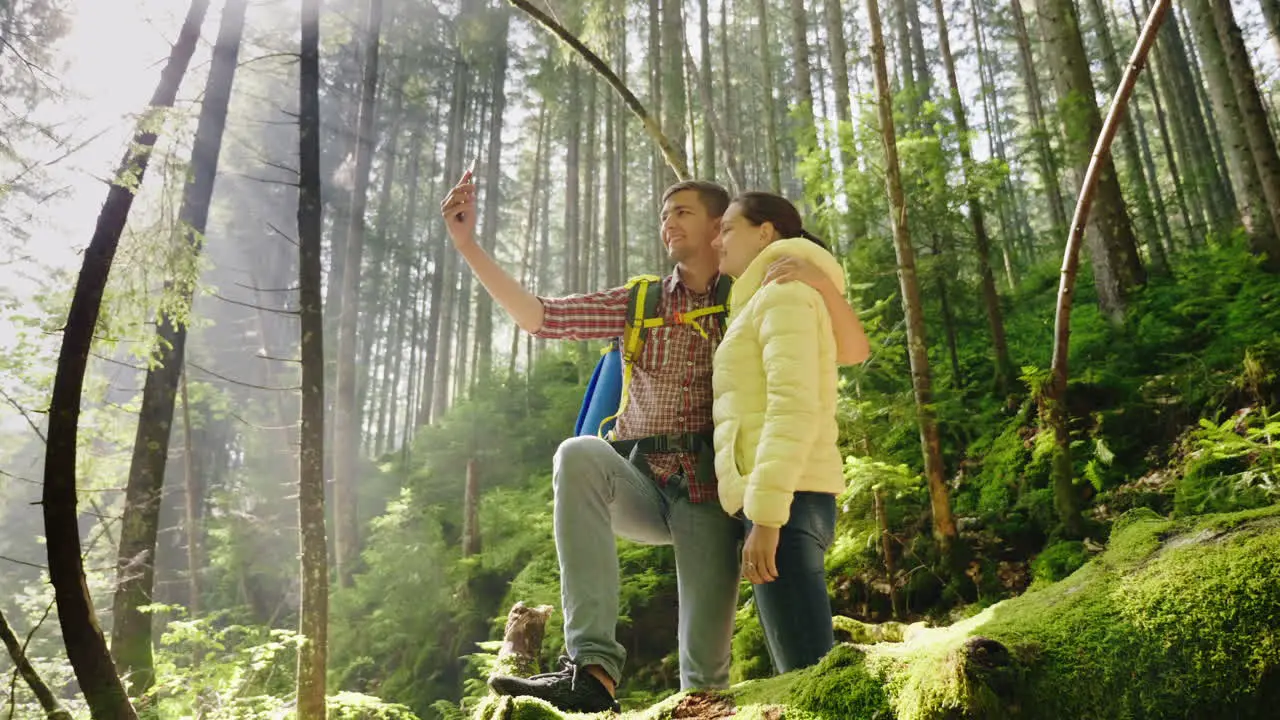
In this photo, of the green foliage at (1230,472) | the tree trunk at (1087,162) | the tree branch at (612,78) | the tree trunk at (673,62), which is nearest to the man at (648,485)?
the tree branch at (612,78)

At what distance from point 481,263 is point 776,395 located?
1241 mm

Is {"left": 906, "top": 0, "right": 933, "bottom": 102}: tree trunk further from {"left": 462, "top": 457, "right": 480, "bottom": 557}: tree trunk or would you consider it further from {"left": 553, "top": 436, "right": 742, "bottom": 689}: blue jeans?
{"left": 553, "top": 436, "right": 742, "bottom": 689}: blue jeans

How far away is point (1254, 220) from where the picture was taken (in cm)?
741

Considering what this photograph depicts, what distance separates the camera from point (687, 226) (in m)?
2.66

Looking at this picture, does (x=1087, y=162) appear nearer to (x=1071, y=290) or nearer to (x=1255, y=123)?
(x=1255, y=123)

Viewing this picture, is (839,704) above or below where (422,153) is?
below

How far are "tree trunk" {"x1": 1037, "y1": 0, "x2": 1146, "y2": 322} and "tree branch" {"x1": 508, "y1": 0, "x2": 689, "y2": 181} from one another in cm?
475

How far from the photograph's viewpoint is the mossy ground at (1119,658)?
1.02m

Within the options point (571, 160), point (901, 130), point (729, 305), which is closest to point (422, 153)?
point (571, 160)

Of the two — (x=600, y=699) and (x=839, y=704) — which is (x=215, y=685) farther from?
(x=839, y=704)

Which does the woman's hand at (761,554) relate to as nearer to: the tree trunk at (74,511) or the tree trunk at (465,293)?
the tree trunk at (74,511)

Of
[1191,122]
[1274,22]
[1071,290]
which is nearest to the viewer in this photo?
[1071,290]

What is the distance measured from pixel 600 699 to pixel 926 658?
1.04 m

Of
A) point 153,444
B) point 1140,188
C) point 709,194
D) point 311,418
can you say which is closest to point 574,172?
point 153,444
